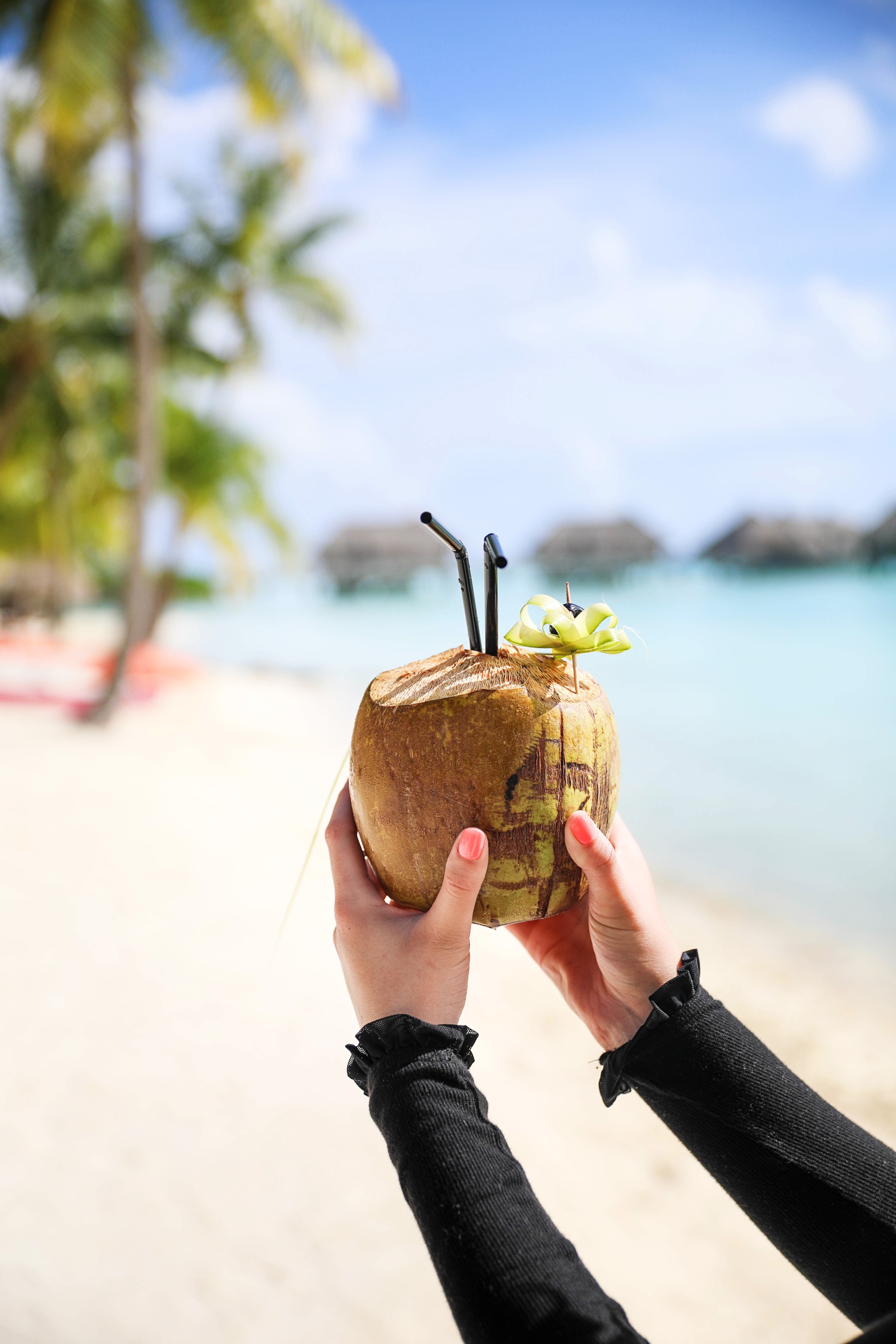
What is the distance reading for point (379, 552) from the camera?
37.1 meters

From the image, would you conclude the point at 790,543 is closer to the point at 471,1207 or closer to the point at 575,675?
the point at 575,675

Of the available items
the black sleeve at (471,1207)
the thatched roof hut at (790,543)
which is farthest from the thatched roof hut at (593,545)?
the black sleeve at (471,1207)

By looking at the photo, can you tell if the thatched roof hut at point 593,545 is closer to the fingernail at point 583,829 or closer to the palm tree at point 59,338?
the palm tree at point 59,338

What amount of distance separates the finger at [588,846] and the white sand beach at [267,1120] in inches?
68.9

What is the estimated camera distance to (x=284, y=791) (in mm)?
7461

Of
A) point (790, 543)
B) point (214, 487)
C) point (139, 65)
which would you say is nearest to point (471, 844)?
point (139, 65)

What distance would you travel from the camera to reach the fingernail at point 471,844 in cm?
113

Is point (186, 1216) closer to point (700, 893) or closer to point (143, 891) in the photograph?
point (143, 891)

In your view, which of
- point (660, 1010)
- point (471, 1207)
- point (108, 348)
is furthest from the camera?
point (108, 348)

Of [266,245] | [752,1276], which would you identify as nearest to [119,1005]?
[752,1276]

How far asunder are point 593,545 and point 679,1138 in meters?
33.4

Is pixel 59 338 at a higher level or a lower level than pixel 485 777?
higher

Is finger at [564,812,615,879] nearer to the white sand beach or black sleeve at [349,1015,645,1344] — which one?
black sleeve at [349,1015,645,1344]

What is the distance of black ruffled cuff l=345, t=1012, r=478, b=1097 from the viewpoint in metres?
1.05
